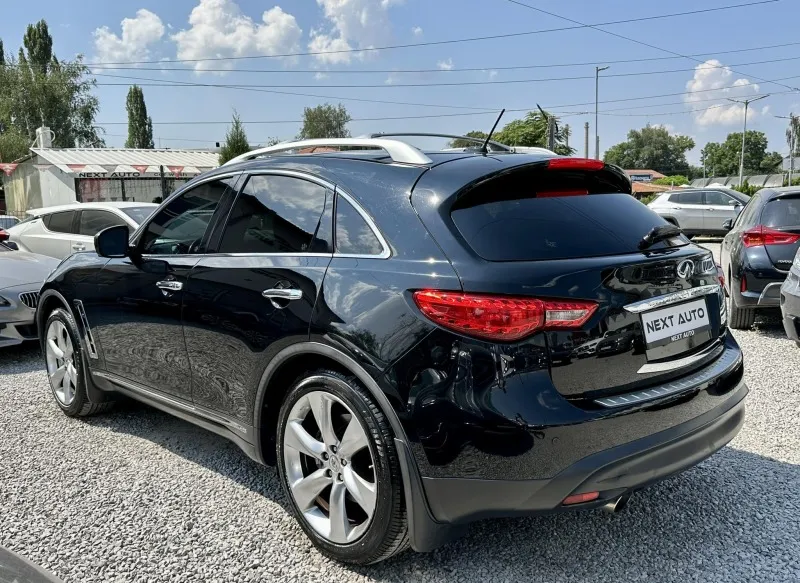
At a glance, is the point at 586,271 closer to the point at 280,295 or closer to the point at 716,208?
the point at 280,295

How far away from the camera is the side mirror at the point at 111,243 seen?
3770mm

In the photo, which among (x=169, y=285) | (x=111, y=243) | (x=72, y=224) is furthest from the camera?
(x=72, y=224)

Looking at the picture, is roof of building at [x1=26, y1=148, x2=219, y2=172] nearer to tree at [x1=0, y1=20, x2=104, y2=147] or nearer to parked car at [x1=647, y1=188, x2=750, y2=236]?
tree at [x1=0, y1=20, x2=104, y2=147]

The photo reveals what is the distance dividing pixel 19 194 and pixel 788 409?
1809 inches

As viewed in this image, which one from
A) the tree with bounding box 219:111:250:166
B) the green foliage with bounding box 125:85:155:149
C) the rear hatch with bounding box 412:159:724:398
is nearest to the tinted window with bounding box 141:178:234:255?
the rear hatch with bounding box 412:159:724:398

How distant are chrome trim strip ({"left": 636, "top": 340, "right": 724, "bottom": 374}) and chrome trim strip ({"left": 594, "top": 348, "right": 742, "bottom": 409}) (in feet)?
0.15

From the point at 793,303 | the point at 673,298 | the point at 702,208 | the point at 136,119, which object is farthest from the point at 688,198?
the point at 136,119

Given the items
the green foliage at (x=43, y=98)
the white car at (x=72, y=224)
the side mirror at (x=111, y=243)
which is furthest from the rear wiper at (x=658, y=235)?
the green foliage at (x=43, y=98)

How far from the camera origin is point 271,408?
298 cm

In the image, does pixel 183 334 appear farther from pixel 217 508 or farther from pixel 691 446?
pixel 691 446

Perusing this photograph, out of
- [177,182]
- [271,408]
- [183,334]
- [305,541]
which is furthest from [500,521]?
[177,182]

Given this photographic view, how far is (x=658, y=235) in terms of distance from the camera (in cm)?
275

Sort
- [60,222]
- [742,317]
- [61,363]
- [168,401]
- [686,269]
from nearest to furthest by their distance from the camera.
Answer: [686,269]
[168,401]
[61,363]
[742,317]
[60,222]

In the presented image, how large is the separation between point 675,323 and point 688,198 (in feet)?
63.5
